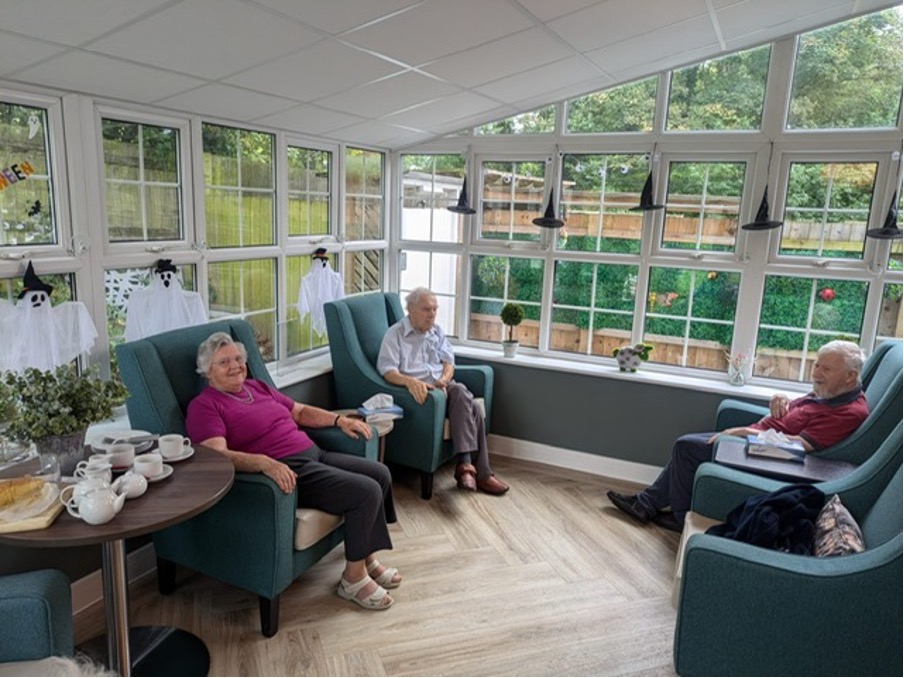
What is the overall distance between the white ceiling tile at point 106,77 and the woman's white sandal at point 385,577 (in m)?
2.09

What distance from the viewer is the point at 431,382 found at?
11.5 feet

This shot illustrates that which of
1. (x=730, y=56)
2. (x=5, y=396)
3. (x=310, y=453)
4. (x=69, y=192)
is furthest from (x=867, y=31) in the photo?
(x=5, y=396)

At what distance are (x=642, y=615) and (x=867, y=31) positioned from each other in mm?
3163

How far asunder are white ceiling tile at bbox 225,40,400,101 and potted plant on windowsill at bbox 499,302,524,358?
1.73m

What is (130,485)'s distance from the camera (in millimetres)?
1730

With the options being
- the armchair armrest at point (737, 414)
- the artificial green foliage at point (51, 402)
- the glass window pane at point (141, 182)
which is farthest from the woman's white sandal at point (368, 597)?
the armchair armrest at point (737, 414)

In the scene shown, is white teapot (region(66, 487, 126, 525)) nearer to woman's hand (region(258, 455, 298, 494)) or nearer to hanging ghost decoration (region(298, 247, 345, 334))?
woman's hand (region(258, 455, 298, 494))

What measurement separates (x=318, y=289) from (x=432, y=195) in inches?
47.4

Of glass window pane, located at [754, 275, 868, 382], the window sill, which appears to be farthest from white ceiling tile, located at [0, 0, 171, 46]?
glass window pane, located at [754, 275, 868, 382]

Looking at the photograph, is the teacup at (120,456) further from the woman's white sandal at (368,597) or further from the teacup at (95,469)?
the woman's white sandal at (368,597)

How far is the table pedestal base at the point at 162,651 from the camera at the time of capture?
2.04 meters

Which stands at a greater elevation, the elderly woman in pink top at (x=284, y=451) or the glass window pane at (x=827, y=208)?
the glass window pane at (x=827, y=208)

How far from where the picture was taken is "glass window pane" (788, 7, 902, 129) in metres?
3.16

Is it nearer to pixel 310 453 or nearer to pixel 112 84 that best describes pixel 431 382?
pixel 310 453
